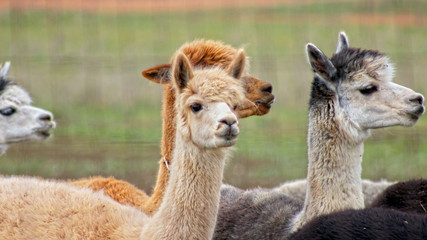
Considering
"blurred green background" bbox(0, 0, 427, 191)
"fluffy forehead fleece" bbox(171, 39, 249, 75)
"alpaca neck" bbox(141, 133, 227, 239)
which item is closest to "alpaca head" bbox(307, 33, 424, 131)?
"fluffy forehead fleece" bbox(171, 39, 249, 75)

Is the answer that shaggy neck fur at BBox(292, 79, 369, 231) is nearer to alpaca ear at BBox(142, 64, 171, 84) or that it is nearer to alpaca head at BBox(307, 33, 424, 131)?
alpaca head at BBox(307, 33, 424, 131)

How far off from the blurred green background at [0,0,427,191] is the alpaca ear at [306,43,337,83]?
983mm

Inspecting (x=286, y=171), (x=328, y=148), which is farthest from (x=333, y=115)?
(x=286, y=171)

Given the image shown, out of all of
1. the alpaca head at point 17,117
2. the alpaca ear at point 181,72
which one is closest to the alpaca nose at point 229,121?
the alpaca ear at point 181,72

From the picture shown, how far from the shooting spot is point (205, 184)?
359 cm

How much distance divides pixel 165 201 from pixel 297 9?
14652 mm

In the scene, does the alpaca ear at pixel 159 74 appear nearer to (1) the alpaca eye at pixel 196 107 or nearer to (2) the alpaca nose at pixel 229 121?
(1) the alpaca eye at pixel 196 107

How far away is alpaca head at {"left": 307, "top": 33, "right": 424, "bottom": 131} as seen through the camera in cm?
404

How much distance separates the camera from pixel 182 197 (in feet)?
11.7

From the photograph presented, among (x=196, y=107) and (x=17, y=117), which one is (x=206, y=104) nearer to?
(x=196, y=107)

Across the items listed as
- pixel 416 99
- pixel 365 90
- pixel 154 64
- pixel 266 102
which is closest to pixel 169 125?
pixel 266 102

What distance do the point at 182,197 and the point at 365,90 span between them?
4.92 feet

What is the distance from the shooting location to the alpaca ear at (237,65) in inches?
153

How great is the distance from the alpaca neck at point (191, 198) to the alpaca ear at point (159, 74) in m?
1.17
